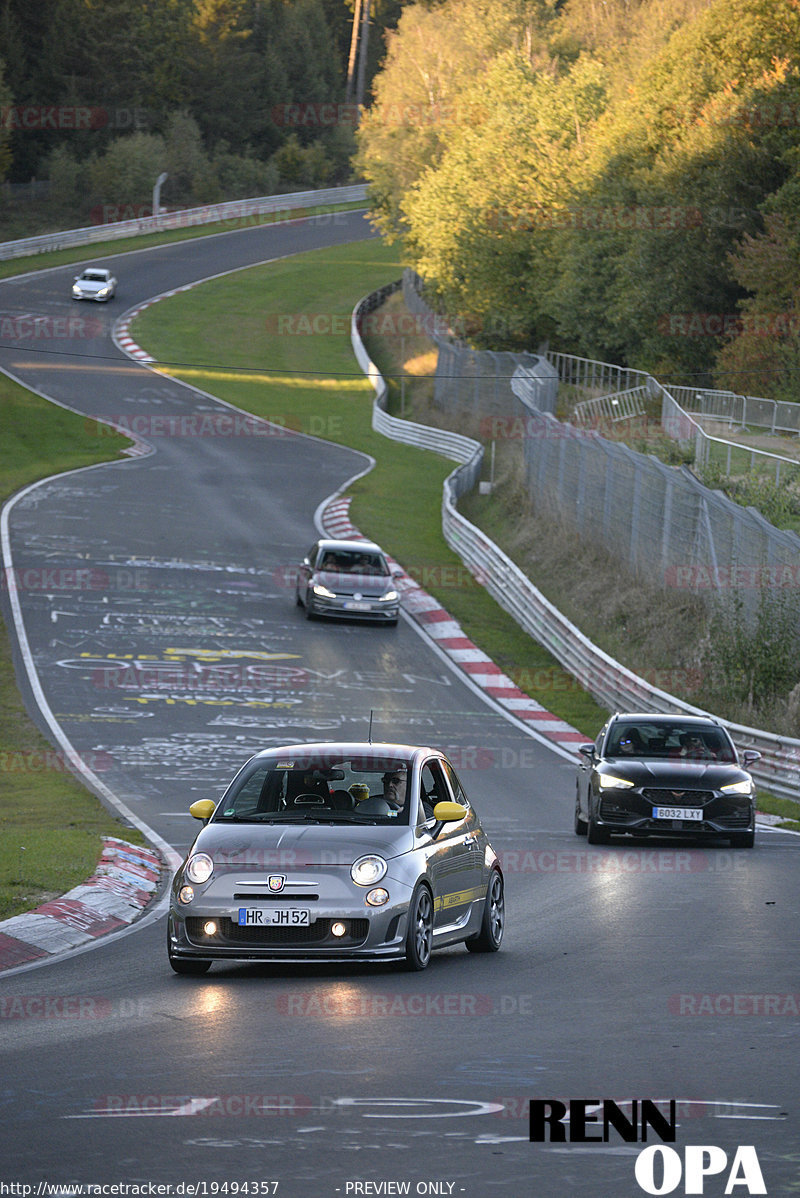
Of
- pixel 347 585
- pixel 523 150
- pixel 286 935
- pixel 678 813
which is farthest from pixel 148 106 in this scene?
pixel 286 935

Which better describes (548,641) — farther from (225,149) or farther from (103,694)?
(225,149)

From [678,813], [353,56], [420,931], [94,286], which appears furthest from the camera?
[353,56]

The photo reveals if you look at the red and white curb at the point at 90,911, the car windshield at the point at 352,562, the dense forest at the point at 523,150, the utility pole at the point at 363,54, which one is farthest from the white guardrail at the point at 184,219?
the red and white curb at the point at 90,911

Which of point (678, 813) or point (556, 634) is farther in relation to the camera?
point (556, 634)

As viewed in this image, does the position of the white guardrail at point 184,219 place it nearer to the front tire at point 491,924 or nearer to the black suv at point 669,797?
the black suv at point 669,797

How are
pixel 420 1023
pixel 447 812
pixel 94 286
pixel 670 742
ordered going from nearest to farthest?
pixel 420 1023 → pixel 447 812 → pixel 670 742 → pixel 94 286

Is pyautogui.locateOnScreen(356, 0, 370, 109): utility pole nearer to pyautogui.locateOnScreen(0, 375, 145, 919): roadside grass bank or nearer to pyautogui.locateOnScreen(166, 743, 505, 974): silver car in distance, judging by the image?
pyautogui.locateOnScreen(0, 375, 145, 919): roadside grass bank

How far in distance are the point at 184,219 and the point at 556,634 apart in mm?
71970

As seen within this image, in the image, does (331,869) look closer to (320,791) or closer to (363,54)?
(320,791)

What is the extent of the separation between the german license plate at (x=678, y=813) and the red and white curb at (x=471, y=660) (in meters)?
8.40

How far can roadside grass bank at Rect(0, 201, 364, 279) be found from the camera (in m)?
84.7

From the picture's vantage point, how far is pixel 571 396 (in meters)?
52.5

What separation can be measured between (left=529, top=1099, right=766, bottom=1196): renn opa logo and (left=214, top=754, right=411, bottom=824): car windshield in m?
4.05

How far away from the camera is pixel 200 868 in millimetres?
10156
